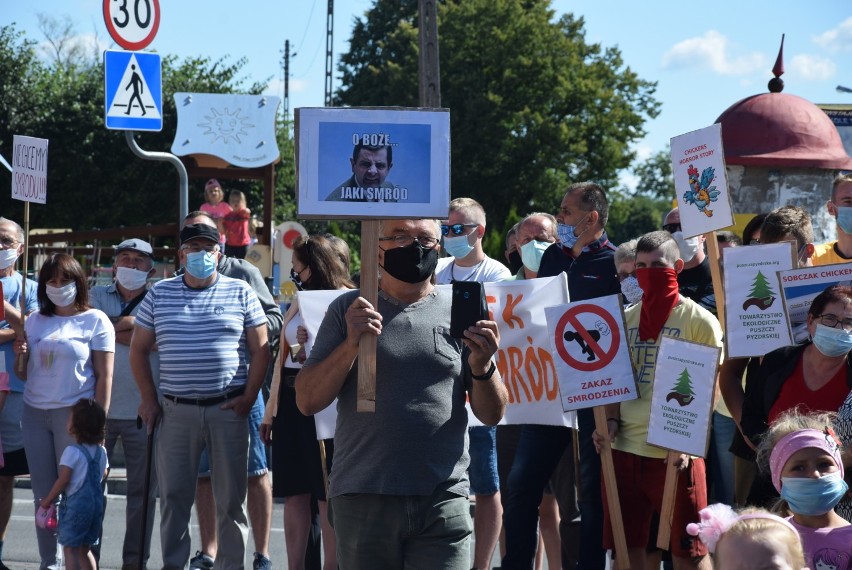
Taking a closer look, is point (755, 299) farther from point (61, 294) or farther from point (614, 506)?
point (61, 294)

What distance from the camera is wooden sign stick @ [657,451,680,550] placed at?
5523mm

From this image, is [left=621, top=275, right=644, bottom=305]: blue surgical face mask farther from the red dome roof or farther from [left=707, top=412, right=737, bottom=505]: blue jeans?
the red dome roof

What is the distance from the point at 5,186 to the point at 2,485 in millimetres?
28647

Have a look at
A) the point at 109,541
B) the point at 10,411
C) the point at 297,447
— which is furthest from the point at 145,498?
the point at 109,541

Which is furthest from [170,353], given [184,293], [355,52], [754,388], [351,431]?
[355,52]

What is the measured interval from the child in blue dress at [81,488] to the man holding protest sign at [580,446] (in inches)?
94.8

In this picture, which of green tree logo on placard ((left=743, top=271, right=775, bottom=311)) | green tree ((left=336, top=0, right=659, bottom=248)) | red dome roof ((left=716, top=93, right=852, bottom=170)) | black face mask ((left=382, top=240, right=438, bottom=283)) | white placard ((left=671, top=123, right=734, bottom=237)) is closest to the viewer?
black face mask ((left=382, top=240, right=438, bottom=283))

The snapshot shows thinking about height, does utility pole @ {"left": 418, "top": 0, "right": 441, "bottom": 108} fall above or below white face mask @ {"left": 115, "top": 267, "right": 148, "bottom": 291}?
Result: above

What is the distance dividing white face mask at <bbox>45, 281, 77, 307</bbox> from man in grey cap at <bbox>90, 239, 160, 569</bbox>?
44 centimetres

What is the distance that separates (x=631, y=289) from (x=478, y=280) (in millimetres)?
943

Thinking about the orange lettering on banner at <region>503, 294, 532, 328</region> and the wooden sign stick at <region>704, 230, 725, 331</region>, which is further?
the orange lettering on banner at <region>503, 294, 532, 328</region>

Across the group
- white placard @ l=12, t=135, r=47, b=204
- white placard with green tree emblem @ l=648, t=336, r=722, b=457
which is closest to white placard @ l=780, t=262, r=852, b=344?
white placard with green tree emblem @ l=648, t=336, r=722, b=457

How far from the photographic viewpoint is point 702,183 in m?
6.09

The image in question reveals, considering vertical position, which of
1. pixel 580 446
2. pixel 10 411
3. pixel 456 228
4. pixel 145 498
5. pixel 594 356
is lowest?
pixel 145 498
